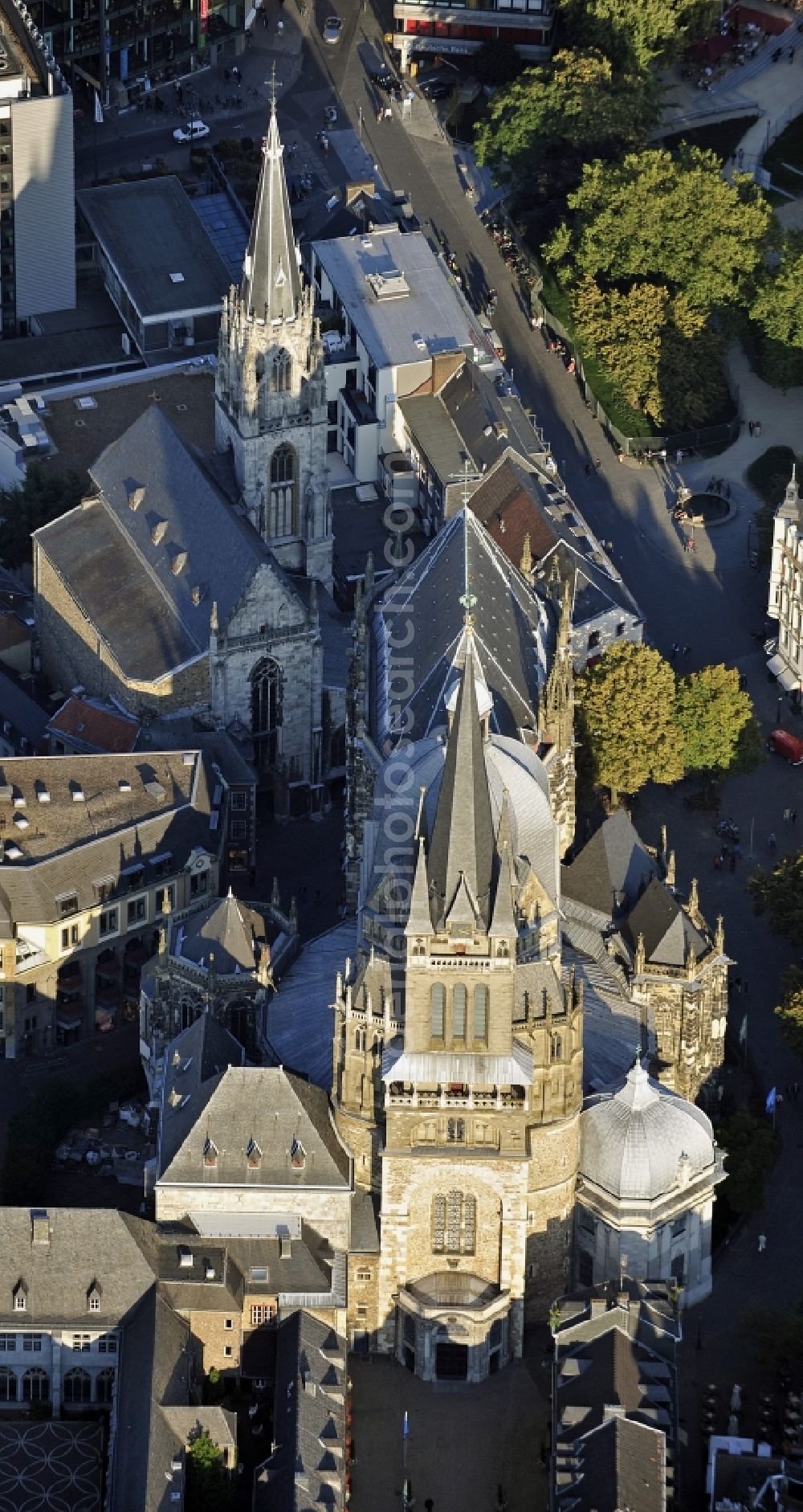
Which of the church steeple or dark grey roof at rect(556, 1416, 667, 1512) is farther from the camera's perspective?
the church steeple

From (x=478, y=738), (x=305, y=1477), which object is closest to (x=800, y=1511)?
(x=305, y=1477)

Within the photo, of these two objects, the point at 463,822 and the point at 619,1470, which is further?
the point at 463,822

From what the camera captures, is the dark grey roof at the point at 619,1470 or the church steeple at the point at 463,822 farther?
the church steeple at the point at 463,822

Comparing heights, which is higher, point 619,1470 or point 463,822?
point 463,822

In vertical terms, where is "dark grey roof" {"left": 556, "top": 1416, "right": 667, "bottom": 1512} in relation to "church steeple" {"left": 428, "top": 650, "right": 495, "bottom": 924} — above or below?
below

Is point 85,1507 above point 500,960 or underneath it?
underneath

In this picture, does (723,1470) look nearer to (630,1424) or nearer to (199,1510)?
(630,1424)

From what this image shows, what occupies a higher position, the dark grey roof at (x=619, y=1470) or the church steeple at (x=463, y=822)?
the church steeple at (x=463, y=822)

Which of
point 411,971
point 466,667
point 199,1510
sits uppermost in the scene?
point 466,667
